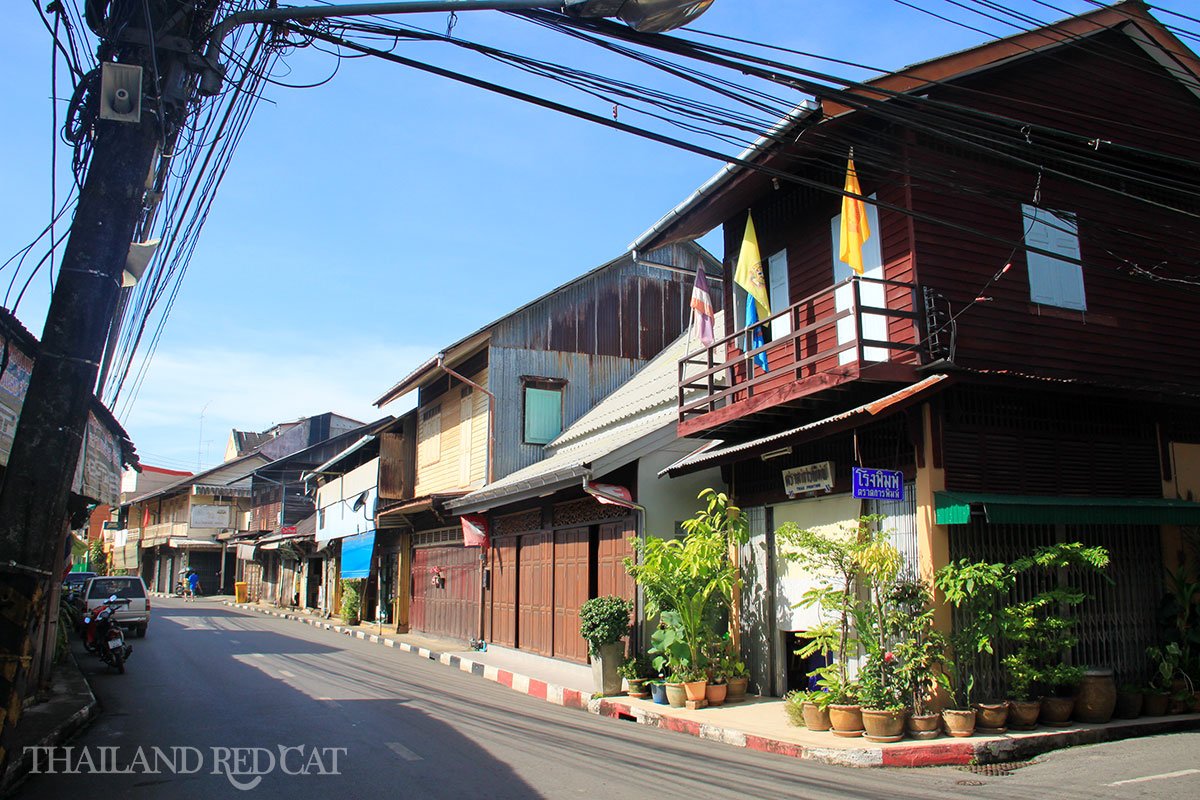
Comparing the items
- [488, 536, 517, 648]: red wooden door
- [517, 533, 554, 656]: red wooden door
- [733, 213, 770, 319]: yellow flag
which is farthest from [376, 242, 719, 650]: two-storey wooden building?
[733, 213, 770, 319]: yellow flag

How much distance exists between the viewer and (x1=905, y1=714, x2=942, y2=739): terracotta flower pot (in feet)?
31.0

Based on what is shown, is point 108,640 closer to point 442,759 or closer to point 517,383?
point 442,759

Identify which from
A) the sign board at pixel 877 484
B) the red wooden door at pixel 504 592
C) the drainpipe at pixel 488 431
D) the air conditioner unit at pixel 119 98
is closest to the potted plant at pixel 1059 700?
the sign board at pixel 877 484

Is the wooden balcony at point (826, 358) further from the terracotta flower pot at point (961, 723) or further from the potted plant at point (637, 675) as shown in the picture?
the terracotta flower pot at point (961, 723)

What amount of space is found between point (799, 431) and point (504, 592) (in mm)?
10461

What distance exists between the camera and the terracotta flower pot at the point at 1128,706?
10.3m

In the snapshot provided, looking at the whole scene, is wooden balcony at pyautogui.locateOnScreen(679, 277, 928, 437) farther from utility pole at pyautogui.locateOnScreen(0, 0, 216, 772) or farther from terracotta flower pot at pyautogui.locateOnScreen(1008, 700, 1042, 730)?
utility pole at pyautogui.locateOnScreen(0, 0, 216, 772)

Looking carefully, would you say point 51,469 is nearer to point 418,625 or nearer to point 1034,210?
point 1034,210

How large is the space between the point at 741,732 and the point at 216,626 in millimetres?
23391

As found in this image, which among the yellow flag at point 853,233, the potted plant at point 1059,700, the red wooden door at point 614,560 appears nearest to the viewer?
the potted plant at point 1059,700

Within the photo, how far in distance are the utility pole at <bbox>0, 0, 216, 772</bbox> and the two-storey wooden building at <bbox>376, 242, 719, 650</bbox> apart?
1554cm

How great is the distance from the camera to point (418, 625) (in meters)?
27.1

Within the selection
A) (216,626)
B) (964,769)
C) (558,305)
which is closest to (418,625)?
(216,626)

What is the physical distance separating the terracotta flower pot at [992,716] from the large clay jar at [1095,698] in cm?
112
